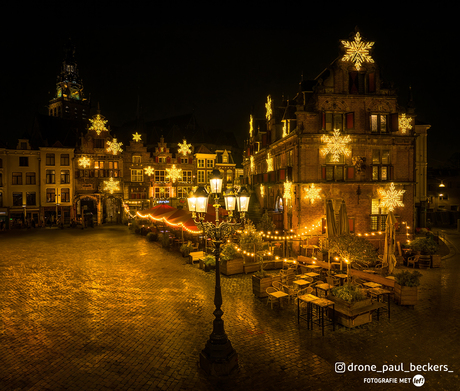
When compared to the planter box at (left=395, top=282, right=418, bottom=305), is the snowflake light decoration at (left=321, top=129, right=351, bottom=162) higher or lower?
higher

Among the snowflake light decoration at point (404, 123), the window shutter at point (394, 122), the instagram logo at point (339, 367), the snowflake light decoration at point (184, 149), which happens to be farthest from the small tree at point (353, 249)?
the snowflake light decoration at point (184, 149)

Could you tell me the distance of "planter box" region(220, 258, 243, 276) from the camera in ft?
47.6

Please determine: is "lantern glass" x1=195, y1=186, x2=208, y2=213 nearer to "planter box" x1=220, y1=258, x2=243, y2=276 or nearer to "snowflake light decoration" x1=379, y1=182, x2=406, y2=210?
"planter box" x1=220, y1=258, x2=243, y2=276

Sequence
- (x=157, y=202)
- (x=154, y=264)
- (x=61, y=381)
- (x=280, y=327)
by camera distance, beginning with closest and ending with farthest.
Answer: (x=61, y=381), (x=280, y=327), (x=154, y=264), (x=157, y=202)

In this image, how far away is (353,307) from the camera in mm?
8766

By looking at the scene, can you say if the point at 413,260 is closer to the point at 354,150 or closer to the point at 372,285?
the point at 372,285

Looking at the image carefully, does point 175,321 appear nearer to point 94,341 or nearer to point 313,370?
point 94,341

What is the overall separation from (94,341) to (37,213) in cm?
3443

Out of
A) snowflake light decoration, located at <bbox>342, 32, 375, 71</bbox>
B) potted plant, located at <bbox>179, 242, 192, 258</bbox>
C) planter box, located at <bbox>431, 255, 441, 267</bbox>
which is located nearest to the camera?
planter box, located at <bbox>431, 255, 441, 267</bbox>

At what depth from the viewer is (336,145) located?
20.9 meters

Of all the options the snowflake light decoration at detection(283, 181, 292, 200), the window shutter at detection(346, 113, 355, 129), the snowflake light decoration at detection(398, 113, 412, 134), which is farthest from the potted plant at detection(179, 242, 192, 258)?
the snowflake light decoration at detection(398, 113, 412, 134)

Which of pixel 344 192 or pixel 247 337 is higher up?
pixel 344 192

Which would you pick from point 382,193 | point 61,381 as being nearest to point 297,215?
point 382,193

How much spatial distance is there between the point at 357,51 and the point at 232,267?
16736mm
